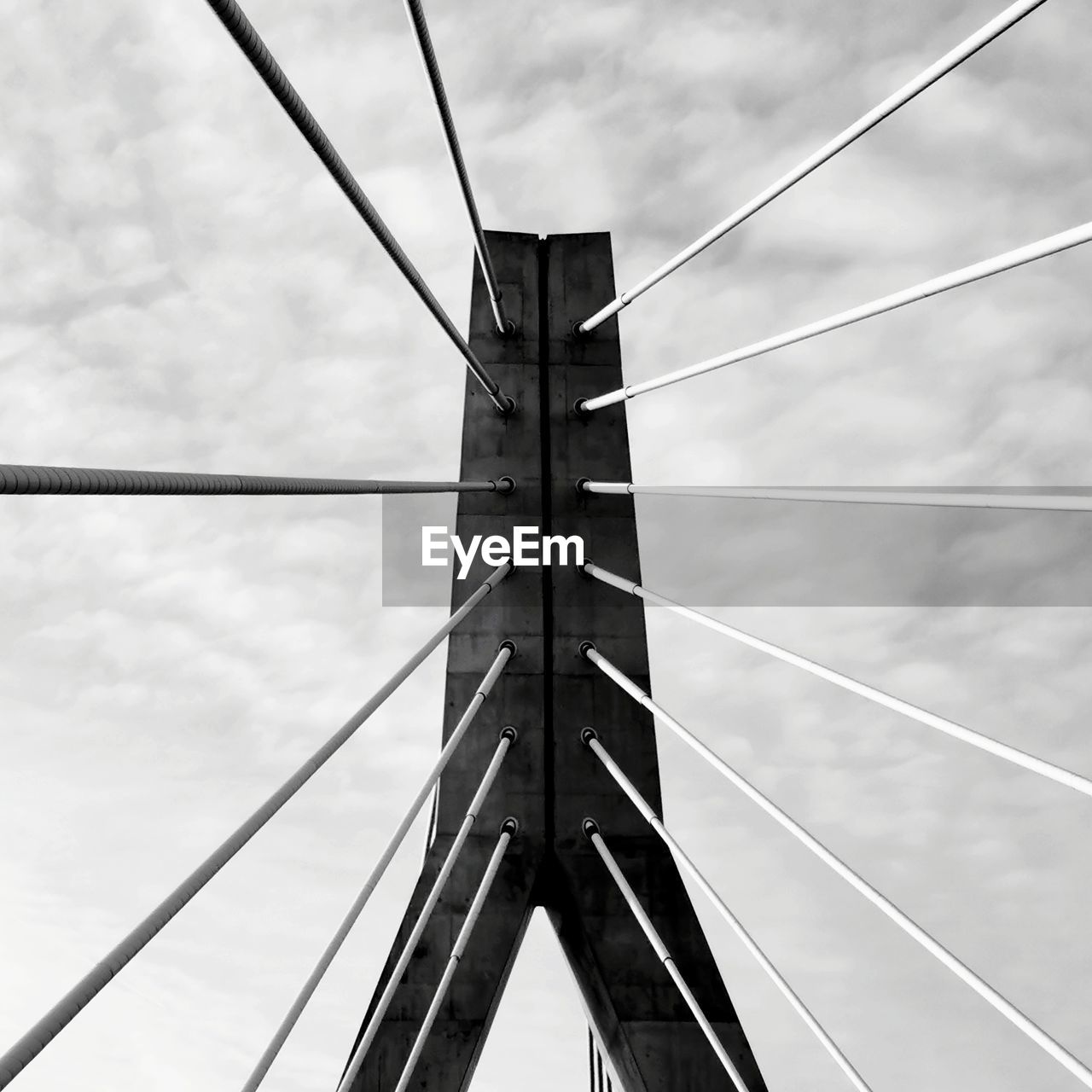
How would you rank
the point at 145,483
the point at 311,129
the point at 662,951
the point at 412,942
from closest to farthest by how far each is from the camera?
the point at 145,483 < the point at 311,129 < the point at 412,942 < the point at 662,951

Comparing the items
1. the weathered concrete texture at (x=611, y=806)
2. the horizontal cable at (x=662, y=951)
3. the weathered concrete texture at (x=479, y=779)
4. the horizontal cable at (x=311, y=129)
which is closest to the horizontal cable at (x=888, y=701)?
the weathered concrete texture at (x=611, y=806)

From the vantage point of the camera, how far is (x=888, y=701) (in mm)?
3580

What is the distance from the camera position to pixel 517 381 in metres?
6.48

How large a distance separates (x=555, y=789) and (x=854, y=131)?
3851 millimetres

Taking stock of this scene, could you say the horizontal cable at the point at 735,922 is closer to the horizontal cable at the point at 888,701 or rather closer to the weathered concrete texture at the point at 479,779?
the weathered concrete texture at the point at 479,779

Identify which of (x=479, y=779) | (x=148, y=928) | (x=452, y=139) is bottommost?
(x=148, y=928)

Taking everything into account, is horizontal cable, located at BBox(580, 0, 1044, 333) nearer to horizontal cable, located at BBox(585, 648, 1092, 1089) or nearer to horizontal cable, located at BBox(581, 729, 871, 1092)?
horizontal cable, located at BBox(585, 648, 1092, 1089)

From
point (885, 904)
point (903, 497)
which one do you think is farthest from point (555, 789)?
point (903, 497)

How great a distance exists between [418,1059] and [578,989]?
3.65ft

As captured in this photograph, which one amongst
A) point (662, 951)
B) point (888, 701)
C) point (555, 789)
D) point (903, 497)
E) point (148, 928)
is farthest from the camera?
point (555, 789)

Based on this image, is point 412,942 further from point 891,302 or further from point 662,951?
point 891,302

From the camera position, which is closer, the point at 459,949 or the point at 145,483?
the point at 145,483

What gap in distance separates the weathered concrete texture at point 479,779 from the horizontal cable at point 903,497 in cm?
113

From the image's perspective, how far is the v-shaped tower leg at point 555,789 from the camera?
19.3 feet
